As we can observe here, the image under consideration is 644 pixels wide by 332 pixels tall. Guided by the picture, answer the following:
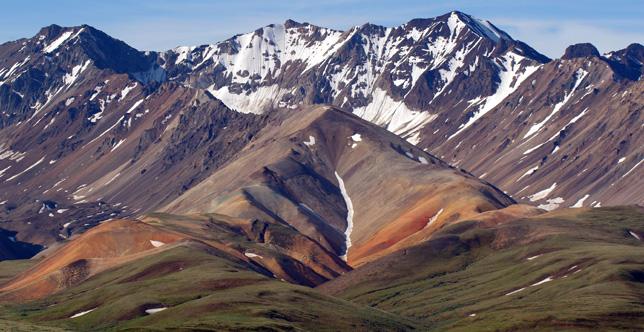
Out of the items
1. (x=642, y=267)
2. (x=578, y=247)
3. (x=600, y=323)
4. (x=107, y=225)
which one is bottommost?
(x=600, y=323)

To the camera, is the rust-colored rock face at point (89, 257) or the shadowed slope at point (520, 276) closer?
the shadowed slope at point (520, 276)

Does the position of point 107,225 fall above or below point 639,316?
above

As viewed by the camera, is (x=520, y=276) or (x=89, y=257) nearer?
(x=520, y=276)

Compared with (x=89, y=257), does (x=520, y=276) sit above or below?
below

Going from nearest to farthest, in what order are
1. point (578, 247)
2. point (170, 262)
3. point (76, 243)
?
point (170, 262), point (578, 247), point (76, 243)

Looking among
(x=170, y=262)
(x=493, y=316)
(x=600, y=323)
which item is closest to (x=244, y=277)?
(x=170, y=262)

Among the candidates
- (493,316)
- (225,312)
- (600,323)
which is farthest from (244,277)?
(600,323)

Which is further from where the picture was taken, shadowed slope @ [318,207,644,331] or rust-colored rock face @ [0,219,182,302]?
rust-colored rock face @ [0,219,182,302]

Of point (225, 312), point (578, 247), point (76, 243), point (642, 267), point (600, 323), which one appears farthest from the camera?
point (76, 243)

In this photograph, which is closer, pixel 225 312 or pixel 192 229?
pixel 225 312

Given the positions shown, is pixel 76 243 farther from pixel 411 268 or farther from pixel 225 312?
pixel 225 312
